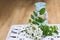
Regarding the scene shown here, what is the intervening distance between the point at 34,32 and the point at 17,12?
216 cm

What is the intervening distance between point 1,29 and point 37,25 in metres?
1.52

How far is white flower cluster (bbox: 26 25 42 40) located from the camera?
1.02 m

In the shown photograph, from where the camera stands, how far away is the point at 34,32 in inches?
40.4

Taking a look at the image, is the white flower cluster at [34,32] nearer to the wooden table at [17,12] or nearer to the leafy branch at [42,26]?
the leafy branch at [42,26]

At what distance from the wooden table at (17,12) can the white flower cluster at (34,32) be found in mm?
1278

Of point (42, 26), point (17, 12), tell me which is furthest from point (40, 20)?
point (17, 12)

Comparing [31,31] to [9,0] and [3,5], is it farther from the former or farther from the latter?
[9,0]

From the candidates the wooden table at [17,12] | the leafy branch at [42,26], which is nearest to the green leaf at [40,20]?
the leafy branch at [42,26]

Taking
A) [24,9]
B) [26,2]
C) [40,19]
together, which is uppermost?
[26,2]

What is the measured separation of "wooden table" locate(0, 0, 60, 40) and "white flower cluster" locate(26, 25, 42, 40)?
128cm

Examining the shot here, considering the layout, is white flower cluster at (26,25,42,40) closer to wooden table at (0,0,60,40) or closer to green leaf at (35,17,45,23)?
green leaf at (35,17,45,23)

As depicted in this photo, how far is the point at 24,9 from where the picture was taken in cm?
327

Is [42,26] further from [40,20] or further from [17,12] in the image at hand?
[17,12]

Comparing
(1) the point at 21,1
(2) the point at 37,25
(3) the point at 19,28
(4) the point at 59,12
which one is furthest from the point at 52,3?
(2) the point at 37,25
